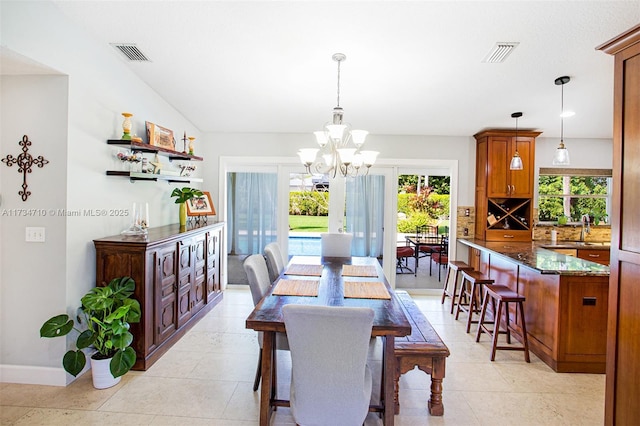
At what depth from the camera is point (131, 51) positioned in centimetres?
317

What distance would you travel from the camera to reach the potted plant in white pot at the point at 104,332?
256cm

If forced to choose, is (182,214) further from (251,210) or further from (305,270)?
(305,270)

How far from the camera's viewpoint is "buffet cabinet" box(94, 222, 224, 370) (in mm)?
2924

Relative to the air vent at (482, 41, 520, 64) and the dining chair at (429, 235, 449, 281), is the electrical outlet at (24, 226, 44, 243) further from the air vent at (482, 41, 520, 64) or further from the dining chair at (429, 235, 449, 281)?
the dining chair at (429, 235, 449, 281)

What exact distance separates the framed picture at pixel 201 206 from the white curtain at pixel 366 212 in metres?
1.99

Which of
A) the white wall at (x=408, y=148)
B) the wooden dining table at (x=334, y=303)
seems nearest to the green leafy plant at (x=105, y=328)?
the wooden dining table at (x=334, y=303)

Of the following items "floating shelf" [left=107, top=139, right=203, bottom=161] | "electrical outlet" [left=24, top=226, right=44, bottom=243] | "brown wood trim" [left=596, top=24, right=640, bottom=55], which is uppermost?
"brown wood trim" [left=596, top=24, right=640, bottom=55]

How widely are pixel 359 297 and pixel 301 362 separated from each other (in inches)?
31.9

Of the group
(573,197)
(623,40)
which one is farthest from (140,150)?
(573,197)

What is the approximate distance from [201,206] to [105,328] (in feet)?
7.78

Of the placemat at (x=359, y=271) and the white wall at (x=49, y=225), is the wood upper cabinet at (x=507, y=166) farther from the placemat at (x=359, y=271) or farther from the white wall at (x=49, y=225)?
the white wall at (x=49, y=225)

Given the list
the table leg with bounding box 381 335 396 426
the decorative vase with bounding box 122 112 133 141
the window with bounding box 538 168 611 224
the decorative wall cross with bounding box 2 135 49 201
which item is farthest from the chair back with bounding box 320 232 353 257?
the window with bounding box 538 168 611 224

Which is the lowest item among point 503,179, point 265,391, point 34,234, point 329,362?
point 265,391

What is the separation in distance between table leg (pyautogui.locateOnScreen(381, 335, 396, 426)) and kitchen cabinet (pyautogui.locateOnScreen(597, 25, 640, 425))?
1.13m
